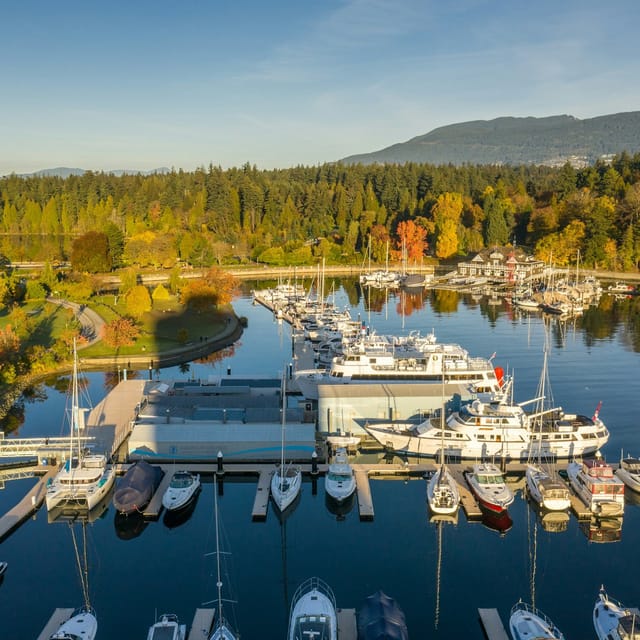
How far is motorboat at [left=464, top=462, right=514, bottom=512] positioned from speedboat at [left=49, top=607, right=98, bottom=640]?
625 inches

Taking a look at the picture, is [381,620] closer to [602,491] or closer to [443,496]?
[443,496]

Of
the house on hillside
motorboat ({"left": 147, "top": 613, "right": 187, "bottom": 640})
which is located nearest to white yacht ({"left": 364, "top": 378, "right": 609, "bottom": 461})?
motorboat ({"left": 147, "top": 613, "right": 187, "bottom": 640})

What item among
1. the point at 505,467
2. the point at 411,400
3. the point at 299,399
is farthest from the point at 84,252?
the point at 505,467

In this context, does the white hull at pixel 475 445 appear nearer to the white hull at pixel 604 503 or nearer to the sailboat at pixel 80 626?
the white hull at pixel 604 503

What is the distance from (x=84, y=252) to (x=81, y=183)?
66.3m

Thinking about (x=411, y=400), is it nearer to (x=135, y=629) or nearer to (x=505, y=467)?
(x=505, y=467)

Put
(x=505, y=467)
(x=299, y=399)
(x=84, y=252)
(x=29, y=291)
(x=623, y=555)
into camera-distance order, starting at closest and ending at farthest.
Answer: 1. (x=623, y=555)
2. (x=505, y=467)
3. (x=299, y=399)
4. (x=29, y=291)
5. (x=84, y=252)

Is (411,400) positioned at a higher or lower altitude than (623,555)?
higher

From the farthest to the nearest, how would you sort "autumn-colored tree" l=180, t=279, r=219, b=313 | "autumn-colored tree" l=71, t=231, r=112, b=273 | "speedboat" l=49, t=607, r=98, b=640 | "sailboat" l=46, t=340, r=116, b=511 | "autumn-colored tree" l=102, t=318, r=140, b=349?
"autumn-colored tree" l=71, t=231, r=112, b=273
"autumn-colored tree" l=180, t=279, r=219, b=313
"autumn-colored tree" l=102, t=318, r=140, b=349
"sailboat" l=46, t=340, r=116, b=511
"speedboat" l=49, t=607, r=98, b=640

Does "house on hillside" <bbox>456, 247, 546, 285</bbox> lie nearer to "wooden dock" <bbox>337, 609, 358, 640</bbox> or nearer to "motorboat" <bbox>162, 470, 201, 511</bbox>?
"motorboat" <bbox>162, 470, 201, 511</bbox>

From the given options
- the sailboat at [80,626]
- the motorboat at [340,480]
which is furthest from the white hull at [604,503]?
the sailboat at [80,626]

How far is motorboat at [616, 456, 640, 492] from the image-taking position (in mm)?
31000

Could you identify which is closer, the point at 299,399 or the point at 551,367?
the point at 299,399

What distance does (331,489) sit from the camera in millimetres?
29641
